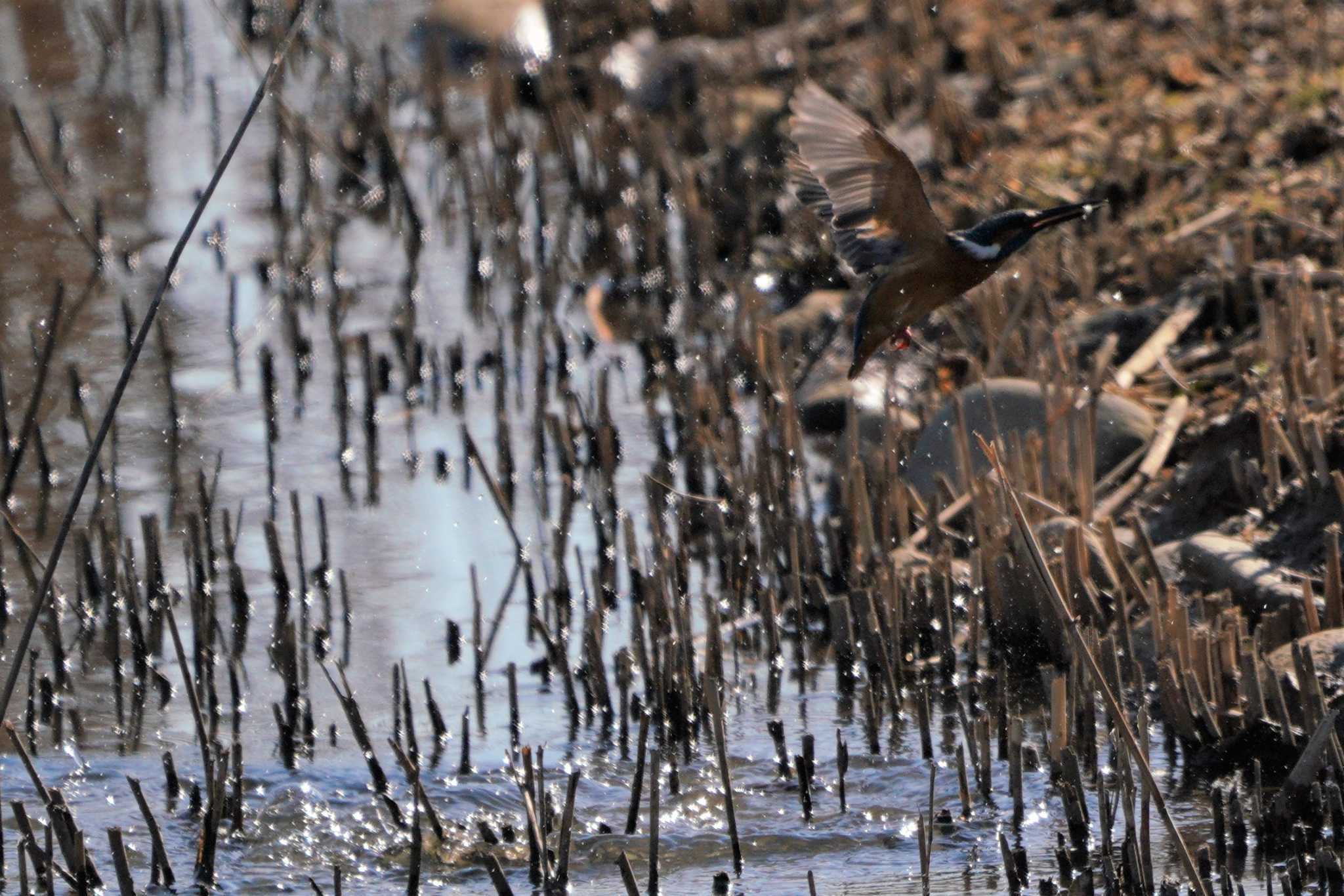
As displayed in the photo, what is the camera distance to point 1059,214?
4.52m

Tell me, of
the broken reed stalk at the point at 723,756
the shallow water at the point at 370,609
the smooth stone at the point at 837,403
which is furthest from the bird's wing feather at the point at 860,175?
the smooth stone at the point at 837,403

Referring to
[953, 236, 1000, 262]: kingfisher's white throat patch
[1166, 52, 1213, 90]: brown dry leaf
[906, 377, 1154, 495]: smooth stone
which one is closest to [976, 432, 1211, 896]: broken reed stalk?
[953, 236, 1000, 262]: kingfisher's white throat patch

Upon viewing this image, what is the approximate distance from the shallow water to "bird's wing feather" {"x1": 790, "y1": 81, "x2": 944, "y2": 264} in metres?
1.24

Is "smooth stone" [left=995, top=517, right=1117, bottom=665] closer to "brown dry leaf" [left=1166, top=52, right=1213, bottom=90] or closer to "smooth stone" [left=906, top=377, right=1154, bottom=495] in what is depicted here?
"smooth stone" [left=906, top=377, right=1154, bottom=495]

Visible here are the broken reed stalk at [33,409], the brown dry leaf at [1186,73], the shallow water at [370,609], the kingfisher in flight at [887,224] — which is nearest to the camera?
the shallow water at [370,609]

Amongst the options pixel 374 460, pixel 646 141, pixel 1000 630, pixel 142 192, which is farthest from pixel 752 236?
pixel 1000 630

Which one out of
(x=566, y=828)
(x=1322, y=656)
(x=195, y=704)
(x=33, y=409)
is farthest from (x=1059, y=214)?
(x=33, y=409)

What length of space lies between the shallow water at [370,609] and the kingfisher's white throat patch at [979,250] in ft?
3.89

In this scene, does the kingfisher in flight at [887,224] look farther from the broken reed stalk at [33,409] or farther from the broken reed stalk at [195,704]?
the broken reed stalk at [33,409]

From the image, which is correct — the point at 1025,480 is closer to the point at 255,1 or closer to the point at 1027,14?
the point at 1027,14

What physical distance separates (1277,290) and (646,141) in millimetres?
4309

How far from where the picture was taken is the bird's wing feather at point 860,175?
15.5 ft

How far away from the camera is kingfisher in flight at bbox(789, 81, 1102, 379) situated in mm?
4727

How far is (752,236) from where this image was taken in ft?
30.8
